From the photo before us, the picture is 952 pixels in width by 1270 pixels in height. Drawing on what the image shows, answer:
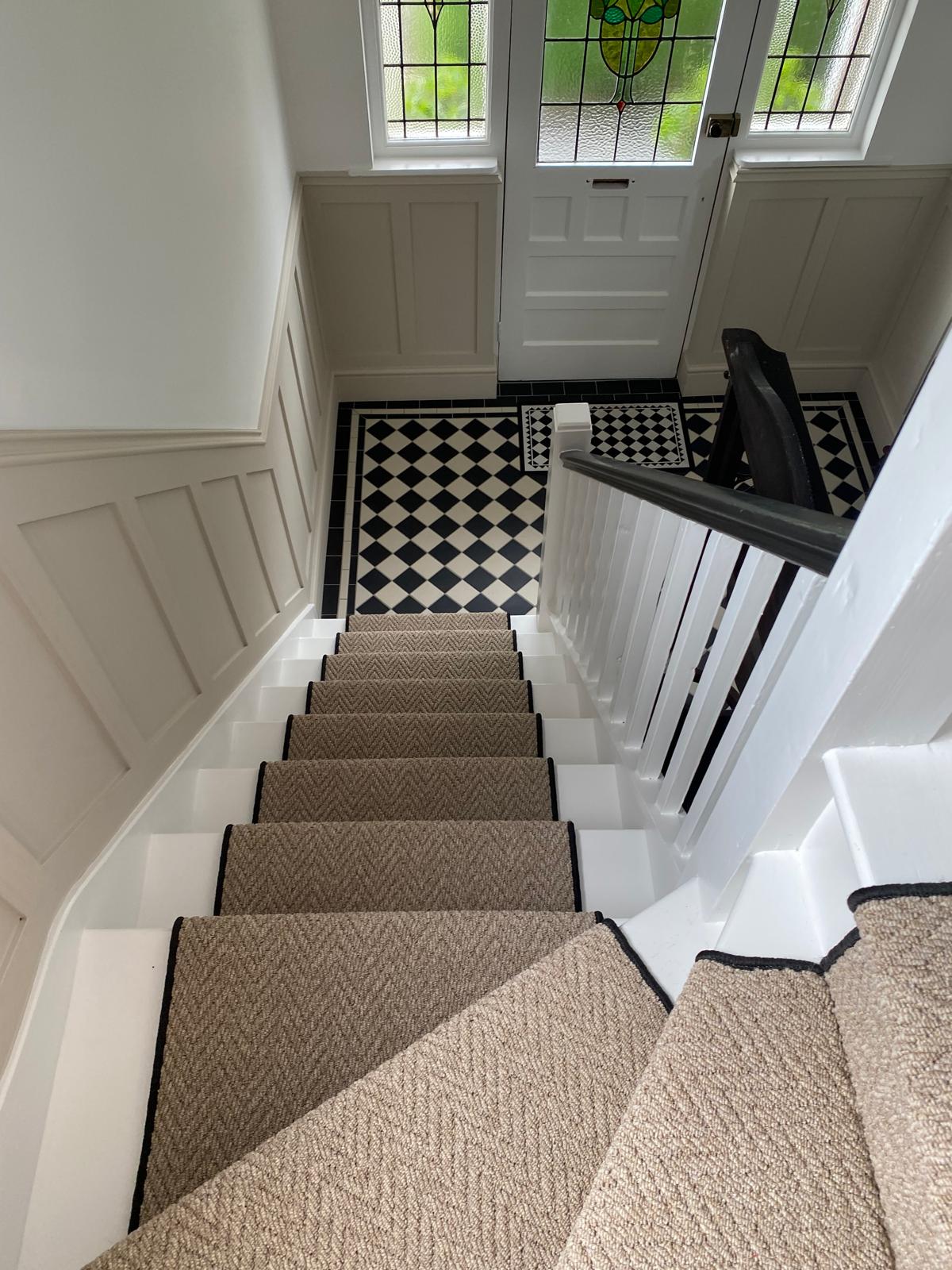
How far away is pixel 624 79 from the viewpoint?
3400 mm

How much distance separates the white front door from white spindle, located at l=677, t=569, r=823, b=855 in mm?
3327

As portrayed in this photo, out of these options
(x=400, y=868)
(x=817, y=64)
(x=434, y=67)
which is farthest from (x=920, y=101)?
(x=400, y=868)

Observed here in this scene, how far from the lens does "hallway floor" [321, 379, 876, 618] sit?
3914 millimetres

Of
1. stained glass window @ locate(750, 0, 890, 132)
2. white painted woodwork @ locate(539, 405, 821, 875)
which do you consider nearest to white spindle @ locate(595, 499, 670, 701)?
white painted woodwork @ locate(539, 405, 821, 875)

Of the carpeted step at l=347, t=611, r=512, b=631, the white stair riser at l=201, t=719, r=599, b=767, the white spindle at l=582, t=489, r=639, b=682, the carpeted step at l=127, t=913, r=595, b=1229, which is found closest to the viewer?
the carpeted step at l=127, t=913, r=595, b=1229

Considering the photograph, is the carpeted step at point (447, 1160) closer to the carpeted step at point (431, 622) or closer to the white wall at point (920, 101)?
the carpeted step at point (431, 622)

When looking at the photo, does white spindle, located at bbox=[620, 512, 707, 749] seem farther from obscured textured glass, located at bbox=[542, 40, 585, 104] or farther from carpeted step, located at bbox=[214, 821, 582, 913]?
obscured textured glass, located at bbox=[542, 40, 585, 104]

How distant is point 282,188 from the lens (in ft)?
10.6

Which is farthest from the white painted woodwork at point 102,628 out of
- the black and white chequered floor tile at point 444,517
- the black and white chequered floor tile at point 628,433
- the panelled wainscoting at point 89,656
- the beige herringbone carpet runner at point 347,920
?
the black and white chequered floor tile at point 628,433

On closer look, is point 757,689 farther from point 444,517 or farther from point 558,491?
point 444,517

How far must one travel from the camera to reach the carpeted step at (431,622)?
3383 millimetres

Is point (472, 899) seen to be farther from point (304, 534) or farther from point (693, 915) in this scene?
point (304, 534)

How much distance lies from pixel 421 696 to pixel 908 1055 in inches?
77.3

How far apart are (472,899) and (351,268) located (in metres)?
3.43
